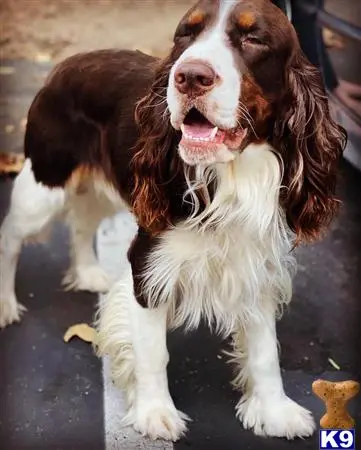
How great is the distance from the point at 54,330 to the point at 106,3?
4.16ft

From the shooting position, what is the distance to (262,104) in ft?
7.82

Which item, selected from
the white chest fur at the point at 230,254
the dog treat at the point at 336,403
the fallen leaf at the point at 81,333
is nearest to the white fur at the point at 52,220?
the fallen leaf at the point at 81,333

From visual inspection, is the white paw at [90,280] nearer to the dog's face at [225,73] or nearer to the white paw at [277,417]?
the white paw at [277,417]

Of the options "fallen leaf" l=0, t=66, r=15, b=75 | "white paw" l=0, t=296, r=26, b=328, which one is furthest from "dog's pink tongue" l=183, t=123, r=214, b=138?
"fallen leaf" l=0, t=66, r=15, b=75

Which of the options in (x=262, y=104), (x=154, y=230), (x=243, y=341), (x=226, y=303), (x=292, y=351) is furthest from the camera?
(x=292, y=351)

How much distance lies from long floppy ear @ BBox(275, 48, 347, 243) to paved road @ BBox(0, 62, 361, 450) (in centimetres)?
80

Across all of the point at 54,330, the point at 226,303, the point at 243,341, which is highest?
the point at 226,303

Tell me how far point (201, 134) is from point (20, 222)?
1.34m

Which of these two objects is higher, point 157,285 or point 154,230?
point 154,230

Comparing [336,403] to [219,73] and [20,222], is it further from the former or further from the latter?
[20,222]

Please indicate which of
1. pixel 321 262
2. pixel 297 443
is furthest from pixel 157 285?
pixel 321 262

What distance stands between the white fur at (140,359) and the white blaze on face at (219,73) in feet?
2.82

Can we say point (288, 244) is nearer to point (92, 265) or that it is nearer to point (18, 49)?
point (92, 265)

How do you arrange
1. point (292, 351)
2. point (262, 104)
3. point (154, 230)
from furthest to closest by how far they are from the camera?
point (292, 351)
point (154, 230)
point (262, 104)
